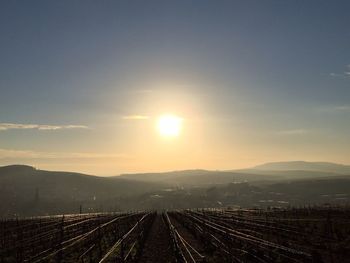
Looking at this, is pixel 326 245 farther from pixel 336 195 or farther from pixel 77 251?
pixel 336 195

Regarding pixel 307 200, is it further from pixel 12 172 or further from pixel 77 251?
pixel 12 172

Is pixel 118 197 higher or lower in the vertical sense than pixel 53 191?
lower

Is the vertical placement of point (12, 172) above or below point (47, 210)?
above

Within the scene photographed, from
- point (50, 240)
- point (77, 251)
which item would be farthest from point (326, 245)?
point (50, 240)

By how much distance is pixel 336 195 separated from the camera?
370 feet

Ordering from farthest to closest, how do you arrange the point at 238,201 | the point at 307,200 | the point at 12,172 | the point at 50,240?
the point at 12,172 → the point at 238,201 → the point at 307,200 → the point at 50,240

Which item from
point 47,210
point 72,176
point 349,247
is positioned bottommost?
point 349,247

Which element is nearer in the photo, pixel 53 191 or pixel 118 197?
pixel 118 197

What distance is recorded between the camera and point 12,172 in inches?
6855

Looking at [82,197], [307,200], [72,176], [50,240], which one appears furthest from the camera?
[72,176]

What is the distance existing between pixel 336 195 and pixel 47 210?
83.3m

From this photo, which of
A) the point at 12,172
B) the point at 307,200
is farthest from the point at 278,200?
the point at 12,172

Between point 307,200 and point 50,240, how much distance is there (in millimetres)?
100377

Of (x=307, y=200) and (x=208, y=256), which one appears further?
(x=307, y=200)
